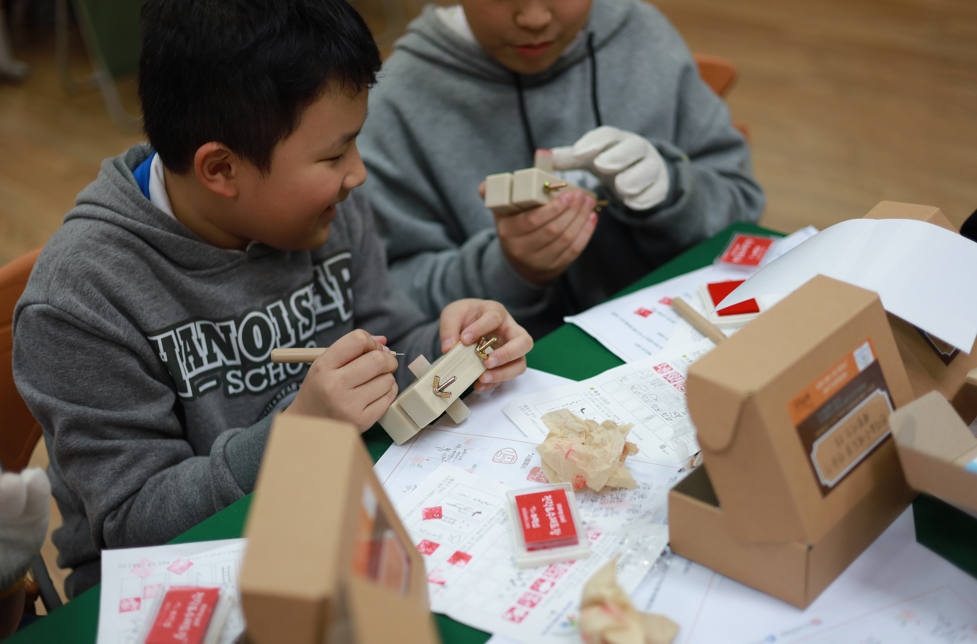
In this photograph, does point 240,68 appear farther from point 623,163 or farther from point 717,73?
point 717,73

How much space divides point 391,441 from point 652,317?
0.41 m

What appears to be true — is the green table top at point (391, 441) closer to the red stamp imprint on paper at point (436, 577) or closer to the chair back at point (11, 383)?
the red stamp imprint on paper at point (436, 577)

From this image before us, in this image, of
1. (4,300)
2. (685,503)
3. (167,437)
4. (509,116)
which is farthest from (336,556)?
(509,116)

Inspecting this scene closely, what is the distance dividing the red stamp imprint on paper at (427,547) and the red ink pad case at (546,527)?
0.08 metres

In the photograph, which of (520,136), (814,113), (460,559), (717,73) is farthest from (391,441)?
(814,113)

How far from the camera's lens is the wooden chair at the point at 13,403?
0.98 metres

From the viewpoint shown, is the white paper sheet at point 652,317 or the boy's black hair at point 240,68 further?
the white paper sheet at point 652,317

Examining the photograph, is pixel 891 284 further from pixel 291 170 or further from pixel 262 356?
pixel 262 356

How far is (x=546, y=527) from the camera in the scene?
685 millimetres

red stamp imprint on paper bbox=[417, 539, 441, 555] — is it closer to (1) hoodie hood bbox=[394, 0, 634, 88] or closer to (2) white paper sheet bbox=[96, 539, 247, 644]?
(2) white paper sheet bbox=[96, 539, 247, 644]

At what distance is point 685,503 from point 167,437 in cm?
67

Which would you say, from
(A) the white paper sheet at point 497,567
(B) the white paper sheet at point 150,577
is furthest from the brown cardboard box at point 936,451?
(B) the white paper sheet at point 150,577

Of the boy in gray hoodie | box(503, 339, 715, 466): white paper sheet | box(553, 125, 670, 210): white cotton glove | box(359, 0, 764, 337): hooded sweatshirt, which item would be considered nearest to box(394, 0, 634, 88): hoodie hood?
box(359, 0, 764, 337): hooded sweatshirt

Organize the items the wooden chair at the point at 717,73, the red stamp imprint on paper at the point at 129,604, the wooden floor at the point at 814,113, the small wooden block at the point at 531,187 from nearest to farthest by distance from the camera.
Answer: the red stamp imprint on paper at the point at 129,604 → the small wooden block at the point at 531,187 → the wooden chair at the point at 717,73 → the wooden floor at the point at 814,113
